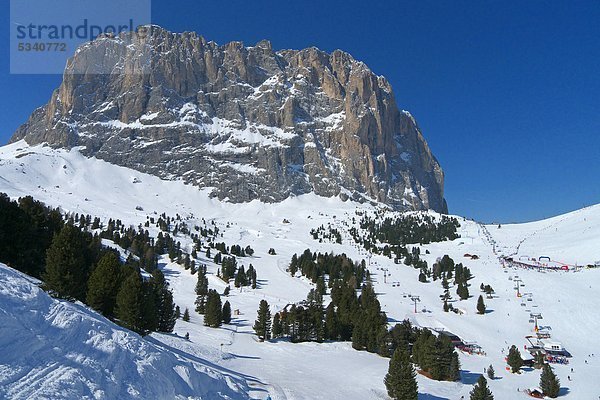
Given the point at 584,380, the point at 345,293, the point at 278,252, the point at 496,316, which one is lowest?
the point at 584,380

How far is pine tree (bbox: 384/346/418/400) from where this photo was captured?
125 ft

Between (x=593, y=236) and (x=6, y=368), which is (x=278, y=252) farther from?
(x=6, y=368)

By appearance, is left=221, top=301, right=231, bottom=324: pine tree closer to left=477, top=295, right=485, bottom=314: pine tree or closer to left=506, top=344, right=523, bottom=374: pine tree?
left=506, top=344, right=523, bottom=374: pine tree

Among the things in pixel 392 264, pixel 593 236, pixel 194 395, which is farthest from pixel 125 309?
pixel 593 236

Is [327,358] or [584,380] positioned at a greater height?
[327,358]

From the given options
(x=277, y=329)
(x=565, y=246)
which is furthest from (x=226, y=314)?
(x=565, y=246)

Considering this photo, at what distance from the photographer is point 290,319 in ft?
213

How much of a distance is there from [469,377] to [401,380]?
24927 millimetres

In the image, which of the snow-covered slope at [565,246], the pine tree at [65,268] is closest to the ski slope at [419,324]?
the snow-covered slope at [565,246]

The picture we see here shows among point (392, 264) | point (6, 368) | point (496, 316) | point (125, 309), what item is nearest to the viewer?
point (6, 368)

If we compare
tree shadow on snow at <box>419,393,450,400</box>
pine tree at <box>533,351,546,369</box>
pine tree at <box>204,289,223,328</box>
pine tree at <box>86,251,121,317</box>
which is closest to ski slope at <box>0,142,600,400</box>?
tree shadow on snow at <box>419,393,450,400</box>

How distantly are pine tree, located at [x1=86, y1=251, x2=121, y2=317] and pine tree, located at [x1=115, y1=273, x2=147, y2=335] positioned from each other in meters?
1.77

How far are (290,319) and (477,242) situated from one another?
150169 mm

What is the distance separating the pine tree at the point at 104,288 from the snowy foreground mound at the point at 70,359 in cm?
1661
